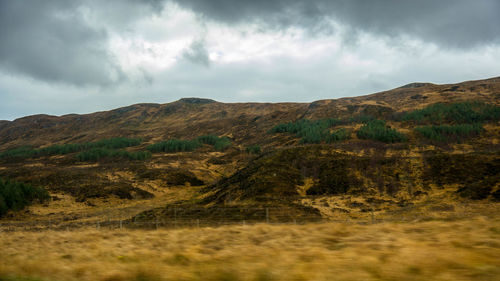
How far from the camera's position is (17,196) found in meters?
53.9

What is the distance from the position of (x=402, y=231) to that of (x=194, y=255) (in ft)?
15.9

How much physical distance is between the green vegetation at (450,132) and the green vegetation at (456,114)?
48.4ft

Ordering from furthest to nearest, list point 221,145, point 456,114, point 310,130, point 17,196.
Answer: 1. point 221,145
2. point 310,130
3. point 456,114
4. point 17,196

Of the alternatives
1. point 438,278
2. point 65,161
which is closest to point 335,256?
point 438,278

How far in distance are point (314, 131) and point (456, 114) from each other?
2384 inches

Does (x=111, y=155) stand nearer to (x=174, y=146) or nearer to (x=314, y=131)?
A: (x=174, y=146)

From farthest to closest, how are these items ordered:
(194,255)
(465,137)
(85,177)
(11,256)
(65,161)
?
(65,161), (465,137), (85,177), (11,256), (194,255)

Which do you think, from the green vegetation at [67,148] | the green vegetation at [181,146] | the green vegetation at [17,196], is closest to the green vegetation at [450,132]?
the green vegetation at [181,146]

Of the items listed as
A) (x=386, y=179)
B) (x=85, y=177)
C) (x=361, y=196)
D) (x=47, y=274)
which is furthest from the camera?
(x=85, y=177)

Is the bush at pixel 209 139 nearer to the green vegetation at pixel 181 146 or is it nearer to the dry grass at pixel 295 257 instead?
the green vegetation at pixel 181 146

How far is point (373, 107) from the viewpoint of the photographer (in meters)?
157

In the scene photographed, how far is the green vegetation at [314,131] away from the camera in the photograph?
112 m

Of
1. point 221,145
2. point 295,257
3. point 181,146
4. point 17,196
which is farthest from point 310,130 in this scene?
point 295,257

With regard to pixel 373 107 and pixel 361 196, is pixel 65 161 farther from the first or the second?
pixel 373 107
